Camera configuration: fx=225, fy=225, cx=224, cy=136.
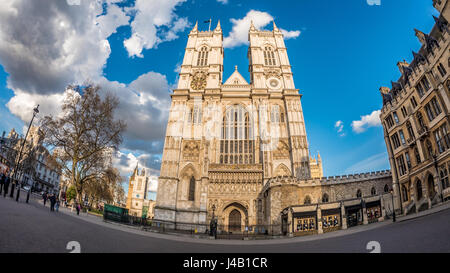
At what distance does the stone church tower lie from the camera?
28.5 metres

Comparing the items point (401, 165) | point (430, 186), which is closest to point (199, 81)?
point (401, 165)

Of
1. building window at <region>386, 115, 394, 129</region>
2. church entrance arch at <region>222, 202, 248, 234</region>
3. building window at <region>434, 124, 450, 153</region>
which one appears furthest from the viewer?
church entrance arch at <region>222, 202, 248, 234</region>

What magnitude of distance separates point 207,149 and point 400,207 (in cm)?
2224

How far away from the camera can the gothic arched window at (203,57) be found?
133 ft

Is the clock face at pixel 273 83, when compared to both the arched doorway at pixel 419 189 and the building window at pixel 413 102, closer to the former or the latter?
the building window at pixel 413 102

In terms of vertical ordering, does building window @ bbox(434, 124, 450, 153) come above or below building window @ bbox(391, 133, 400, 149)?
below

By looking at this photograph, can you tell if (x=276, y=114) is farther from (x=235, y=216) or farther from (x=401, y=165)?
(x=401, y=165)

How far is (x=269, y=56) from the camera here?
135 feet

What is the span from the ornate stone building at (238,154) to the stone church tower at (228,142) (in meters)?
0.13

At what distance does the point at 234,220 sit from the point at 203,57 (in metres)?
28.7

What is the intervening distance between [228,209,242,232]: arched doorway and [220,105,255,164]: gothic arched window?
683 cm

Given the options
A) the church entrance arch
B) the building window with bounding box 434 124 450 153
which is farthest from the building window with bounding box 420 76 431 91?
the church entrance arch

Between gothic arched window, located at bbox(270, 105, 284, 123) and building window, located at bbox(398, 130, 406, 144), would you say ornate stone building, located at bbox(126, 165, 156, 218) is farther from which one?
building window, located at bbox(398, 130, 406, 144)
